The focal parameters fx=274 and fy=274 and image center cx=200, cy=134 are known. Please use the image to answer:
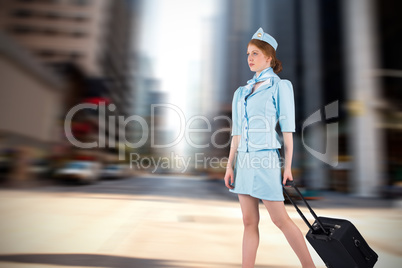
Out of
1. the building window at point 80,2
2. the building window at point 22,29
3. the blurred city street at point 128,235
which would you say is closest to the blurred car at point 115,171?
the blurred city street at point 128,235

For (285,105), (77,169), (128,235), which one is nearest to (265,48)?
(285,105)

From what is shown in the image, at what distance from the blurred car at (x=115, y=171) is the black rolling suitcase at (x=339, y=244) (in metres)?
3.32

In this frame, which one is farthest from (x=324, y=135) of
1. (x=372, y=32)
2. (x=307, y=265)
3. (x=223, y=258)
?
(x=307, y=265)

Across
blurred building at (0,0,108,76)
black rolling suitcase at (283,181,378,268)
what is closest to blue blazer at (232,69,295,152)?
black rolling suitcase at (283,181,378,268)

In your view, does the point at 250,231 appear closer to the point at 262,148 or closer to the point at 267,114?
the point at 262,148

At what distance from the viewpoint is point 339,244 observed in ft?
4.74

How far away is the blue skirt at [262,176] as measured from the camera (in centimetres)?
139

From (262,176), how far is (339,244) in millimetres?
549

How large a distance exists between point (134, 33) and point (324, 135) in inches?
205

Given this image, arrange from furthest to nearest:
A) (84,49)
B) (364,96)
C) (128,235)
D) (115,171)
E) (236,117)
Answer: (364,96), (115,171), (84,49), (128,235), (236,117)

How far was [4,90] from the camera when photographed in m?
2.73

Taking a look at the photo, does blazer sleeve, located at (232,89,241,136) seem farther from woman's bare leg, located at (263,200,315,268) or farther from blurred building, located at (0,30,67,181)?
blurred building, located at (0,30,67,181)

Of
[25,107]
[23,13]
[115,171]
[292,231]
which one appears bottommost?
[115,171]

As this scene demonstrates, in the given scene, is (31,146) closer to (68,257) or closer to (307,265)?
(68,257)
